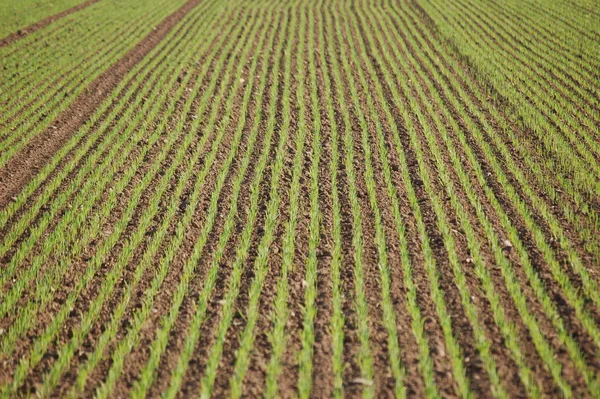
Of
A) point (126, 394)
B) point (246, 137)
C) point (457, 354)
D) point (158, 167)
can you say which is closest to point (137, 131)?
point (158, 167)

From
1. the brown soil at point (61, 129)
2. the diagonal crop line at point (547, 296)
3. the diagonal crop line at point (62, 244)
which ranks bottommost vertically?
the diagonal crop line at point (547, 296)

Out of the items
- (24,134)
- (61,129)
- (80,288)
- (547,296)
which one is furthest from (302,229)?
(24,134)

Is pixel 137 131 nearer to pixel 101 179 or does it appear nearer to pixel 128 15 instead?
pixel 101 179

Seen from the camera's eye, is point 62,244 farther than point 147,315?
Yes

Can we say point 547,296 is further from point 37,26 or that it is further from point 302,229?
point 37,26

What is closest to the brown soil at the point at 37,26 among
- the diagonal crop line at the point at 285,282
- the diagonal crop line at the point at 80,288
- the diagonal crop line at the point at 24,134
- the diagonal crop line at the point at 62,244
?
the diagonal crop line at the point at 24,134

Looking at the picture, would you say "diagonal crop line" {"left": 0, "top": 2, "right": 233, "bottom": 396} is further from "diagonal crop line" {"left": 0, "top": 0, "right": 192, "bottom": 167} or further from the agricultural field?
"diagonal crop line" {"left": 0, "top": 0, "right": 192, "bottom": 167}

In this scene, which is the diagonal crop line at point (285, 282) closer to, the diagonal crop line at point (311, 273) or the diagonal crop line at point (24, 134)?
the diagonal crop line at point (311, 273)

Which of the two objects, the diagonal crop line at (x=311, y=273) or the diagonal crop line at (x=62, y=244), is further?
the diagonal crop line at (x=62, y=244)
